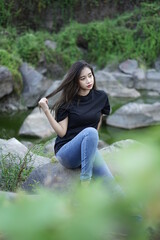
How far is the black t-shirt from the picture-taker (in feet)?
11.8

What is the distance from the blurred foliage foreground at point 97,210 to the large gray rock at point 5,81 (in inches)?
368

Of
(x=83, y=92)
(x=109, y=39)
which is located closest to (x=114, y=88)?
(x=109, y=39)

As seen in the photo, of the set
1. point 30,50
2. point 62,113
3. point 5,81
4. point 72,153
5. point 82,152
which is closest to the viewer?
point 82,152

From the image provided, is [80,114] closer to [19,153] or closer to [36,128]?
[19,153]

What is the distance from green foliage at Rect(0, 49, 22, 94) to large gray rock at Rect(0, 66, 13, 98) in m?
0.23

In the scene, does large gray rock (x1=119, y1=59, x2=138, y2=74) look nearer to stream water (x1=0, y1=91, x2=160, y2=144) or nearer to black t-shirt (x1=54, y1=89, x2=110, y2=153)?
stream water (x1=0, y1=91, x2=160, y2=144)

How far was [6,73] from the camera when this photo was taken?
968 cm

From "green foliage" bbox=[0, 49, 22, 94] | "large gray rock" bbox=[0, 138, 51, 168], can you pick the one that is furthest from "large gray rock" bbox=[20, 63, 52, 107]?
"large gray rock" bbox=[0, 138, 51, 168]

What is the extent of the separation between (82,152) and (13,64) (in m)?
7.43

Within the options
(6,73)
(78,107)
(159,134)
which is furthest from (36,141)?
(159,134)

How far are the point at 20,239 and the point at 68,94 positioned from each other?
3.23 metres

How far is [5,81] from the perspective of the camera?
9719 mm

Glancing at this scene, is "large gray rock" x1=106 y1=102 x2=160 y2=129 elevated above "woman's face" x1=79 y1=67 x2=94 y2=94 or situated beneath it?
situated beneath

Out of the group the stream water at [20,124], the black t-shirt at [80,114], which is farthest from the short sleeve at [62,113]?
the stream water at [20,124]
